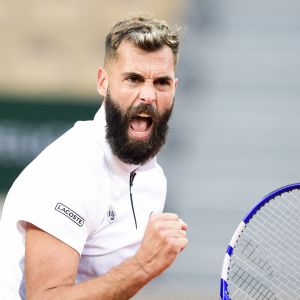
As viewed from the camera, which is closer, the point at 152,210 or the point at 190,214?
the point at 152,210

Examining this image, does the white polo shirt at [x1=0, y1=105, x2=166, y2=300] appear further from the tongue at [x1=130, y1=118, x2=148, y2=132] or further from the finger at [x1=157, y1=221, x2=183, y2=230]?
the finger at [x1=157, y1=221, x2=183, y2=230]

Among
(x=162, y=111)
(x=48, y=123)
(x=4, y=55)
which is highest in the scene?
(x=4, y=55)

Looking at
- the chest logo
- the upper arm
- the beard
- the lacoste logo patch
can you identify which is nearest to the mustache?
the beard

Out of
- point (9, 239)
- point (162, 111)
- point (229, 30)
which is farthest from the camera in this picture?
point (229, 30)

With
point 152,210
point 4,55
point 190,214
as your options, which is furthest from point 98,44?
point 152,210

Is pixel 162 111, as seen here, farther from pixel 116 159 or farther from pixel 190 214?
pixel 190 214

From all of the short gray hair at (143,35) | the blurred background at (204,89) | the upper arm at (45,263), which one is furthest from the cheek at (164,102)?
the blurred background at (204,89)

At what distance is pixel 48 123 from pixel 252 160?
1.88 metres

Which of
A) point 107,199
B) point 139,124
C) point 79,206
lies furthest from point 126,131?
point 79,206

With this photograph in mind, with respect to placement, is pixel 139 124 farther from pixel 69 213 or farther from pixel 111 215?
pixel 69 213

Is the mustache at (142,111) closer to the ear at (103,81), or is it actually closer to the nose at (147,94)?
the nose at (147,94)

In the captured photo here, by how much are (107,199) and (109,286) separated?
1.15 feet

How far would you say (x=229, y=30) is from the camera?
8.66 m

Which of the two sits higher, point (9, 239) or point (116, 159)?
point (116, 159)
